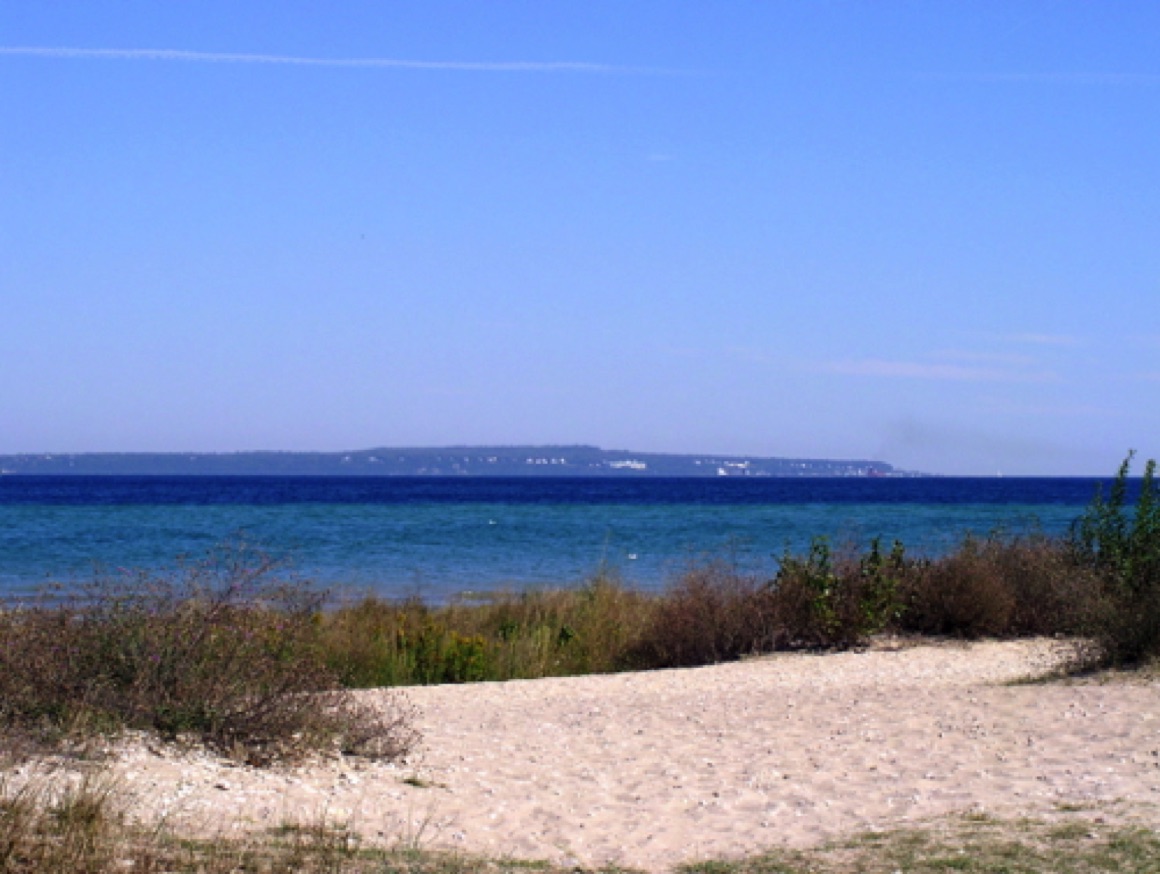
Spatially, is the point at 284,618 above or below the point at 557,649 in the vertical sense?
above

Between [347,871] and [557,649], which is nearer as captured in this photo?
[347,871]

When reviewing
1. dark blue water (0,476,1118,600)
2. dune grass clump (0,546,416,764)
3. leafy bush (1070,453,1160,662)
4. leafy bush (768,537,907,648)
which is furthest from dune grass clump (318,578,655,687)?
leafy bush (1070,453,1160,662)

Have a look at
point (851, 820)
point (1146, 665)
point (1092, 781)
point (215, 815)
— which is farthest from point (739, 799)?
point (1146, 665)

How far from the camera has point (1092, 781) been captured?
8.14m

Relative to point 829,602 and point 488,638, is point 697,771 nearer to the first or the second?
point 829,602

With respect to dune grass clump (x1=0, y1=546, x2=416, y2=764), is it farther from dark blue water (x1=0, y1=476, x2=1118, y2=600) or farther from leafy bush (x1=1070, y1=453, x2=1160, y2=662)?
dark blue water (x1=0, y1=476, x2=1118, y2=600)

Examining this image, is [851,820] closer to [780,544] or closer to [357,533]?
[780,544]

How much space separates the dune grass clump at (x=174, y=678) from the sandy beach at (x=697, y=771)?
0.97 feet

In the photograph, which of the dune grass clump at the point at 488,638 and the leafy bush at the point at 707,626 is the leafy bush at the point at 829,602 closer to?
the leafy bush at the point at 707,626

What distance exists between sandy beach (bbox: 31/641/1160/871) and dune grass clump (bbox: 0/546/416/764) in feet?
0.97

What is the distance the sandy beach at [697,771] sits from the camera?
7137 mm

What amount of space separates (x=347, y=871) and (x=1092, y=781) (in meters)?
4.93

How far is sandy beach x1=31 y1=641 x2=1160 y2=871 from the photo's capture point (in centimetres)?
714

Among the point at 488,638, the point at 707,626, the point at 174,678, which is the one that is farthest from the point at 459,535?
the point at 174,678
